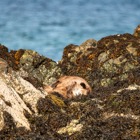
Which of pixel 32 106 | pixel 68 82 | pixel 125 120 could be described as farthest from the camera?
pixel 68 82

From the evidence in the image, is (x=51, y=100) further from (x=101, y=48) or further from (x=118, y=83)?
(x=101, y=48)

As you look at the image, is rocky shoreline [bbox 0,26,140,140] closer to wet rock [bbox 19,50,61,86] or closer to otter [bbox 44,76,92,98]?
otter [bbox 44,76,92,98]

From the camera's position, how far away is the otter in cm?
2408

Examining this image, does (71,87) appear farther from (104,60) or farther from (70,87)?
(104,60)

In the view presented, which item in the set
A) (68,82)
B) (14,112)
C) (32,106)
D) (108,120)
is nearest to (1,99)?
(14,112)

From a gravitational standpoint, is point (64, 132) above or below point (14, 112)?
below

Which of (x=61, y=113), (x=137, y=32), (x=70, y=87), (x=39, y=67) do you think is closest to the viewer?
(x=61, y=113)

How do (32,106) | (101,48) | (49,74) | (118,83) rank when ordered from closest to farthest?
(32,106), (118,83), (49,74), (101,48)

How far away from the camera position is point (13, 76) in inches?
750

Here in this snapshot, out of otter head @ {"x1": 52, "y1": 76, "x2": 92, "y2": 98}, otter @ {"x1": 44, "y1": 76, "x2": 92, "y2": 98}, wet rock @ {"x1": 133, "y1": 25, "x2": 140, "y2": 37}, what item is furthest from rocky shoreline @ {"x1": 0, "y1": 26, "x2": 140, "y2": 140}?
wet rock @ {"x1": 133, "y1": 25, "x2": 140, "y2": 37}

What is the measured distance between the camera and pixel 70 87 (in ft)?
80.9

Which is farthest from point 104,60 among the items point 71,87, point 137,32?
point 71,87

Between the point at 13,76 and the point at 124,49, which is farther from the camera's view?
the point at 124,49

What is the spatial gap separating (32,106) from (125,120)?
5137mm
